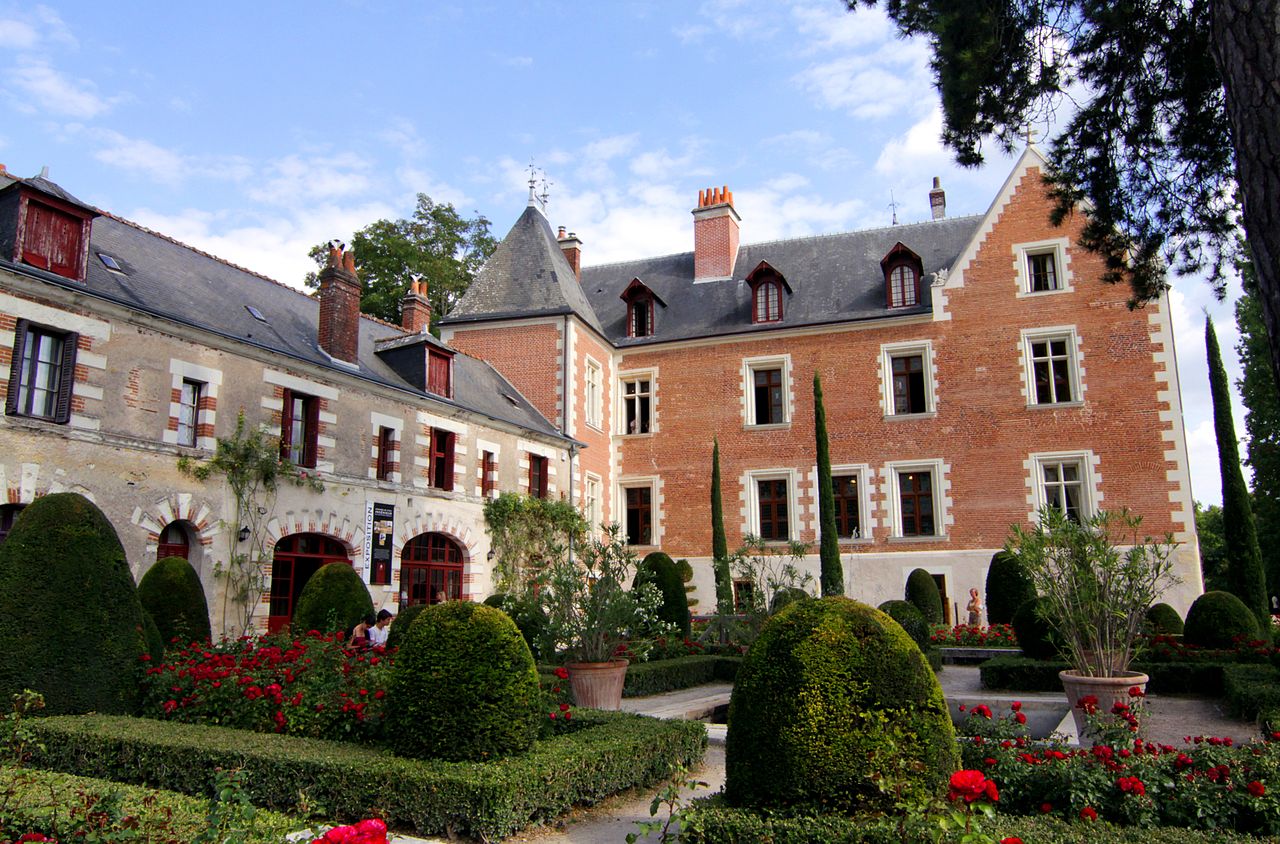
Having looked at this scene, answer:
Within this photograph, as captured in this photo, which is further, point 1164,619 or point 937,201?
point 937,201

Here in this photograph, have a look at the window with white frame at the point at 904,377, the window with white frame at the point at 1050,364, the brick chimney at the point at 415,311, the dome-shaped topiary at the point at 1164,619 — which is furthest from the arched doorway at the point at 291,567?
the window with white frame at the point at 1050,364

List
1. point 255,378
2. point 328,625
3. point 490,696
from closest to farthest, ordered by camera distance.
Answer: point 490,696 < point 328,625 < point 255,378

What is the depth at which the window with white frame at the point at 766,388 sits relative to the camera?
24.0m

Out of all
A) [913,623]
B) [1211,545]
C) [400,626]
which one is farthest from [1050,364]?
[1211,545]

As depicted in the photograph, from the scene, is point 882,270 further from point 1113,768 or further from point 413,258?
point 1113,768

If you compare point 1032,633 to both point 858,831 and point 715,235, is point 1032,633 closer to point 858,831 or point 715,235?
point 858,831

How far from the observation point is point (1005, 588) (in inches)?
645

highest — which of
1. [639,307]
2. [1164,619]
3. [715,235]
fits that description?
[715,235]

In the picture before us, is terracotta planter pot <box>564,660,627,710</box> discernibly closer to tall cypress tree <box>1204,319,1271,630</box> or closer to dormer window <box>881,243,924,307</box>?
tall cypress tree <box>1204,319,1271,630</box>

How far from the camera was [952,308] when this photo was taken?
74.1ft

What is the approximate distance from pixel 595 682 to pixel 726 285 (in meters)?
17.8

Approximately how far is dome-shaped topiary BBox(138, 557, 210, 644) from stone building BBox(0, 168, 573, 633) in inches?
62.4

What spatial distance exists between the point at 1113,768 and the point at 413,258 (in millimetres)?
27852

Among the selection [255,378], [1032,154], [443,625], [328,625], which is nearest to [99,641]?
[443,625]
